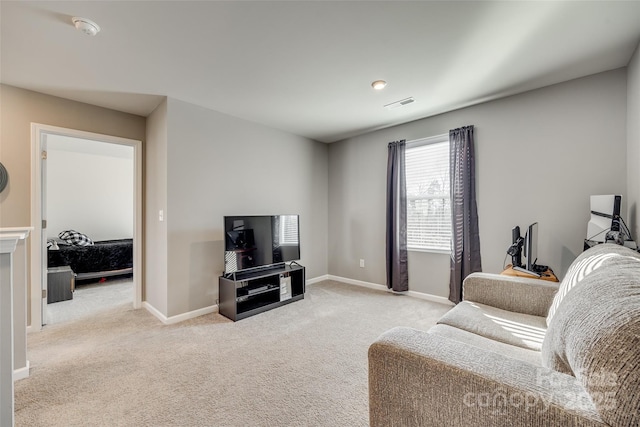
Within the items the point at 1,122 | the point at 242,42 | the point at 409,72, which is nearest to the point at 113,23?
the point at 242,42

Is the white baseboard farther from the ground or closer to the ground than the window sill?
closer to the ground

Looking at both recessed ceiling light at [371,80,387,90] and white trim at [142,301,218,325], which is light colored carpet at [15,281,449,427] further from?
recessed ceiling light at [371,80,387,90]

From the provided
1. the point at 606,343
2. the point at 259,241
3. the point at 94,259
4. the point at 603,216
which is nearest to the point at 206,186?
the point at 259,241

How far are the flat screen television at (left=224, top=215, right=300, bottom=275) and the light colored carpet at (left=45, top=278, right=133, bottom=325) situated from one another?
1.76m

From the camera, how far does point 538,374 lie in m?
0.80

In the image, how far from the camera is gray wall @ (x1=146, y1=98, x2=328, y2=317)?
2.99 metres

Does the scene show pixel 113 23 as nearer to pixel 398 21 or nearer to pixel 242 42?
pixel 242 42

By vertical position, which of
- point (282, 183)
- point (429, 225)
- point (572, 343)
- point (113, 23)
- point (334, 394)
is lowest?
point (334, 394)

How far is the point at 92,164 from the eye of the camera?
577 cm

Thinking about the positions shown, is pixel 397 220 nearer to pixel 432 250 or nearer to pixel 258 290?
pixel 432 250

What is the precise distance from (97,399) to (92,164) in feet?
18.8

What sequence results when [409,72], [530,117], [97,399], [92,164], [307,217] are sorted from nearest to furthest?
[97,399] < [409,72] < [530,117] < [307,217] < [92,164]

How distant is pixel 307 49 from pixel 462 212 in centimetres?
251

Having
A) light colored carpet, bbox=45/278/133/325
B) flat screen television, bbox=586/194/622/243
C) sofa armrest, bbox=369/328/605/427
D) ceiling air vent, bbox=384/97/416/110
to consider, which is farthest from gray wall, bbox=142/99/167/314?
flat screen television, bbox=586/194/622/243
